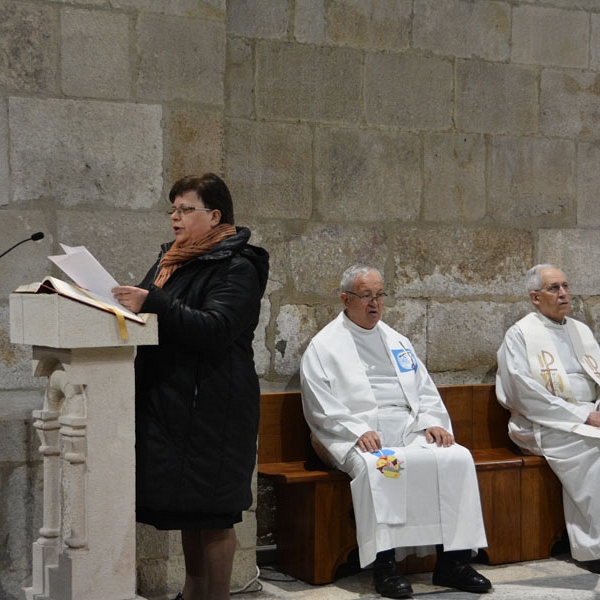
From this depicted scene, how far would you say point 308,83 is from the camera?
18.2 feet

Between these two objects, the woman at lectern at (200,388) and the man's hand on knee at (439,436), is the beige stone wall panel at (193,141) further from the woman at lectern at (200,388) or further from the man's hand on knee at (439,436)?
the man's hand on knee at (439,436)

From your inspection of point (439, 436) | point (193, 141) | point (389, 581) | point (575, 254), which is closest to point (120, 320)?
point (193, 141)

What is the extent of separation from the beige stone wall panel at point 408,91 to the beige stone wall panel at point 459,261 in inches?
23.2

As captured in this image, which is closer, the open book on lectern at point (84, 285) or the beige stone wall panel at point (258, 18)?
the open book on lectern at point (84, 285)

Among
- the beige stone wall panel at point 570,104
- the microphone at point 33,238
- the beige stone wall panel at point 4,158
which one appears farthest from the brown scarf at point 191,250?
the beige stone wall panel at point 570,104

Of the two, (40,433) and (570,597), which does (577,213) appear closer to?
(570,597)

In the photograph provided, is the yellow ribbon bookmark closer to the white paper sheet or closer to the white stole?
the white paper sheet

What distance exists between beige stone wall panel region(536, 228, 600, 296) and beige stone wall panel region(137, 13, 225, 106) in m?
2.42

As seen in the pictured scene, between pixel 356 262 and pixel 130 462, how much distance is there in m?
2.50

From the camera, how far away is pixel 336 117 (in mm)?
5633

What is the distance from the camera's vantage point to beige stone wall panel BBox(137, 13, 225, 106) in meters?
4.43

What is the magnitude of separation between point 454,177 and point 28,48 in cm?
259

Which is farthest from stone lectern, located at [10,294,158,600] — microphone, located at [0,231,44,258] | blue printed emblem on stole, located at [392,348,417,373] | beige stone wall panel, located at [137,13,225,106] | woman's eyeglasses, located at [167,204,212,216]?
blue printed emblem on stole, located at [392,348,417,373]

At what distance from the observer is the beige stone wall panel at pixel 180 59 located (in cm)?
443
